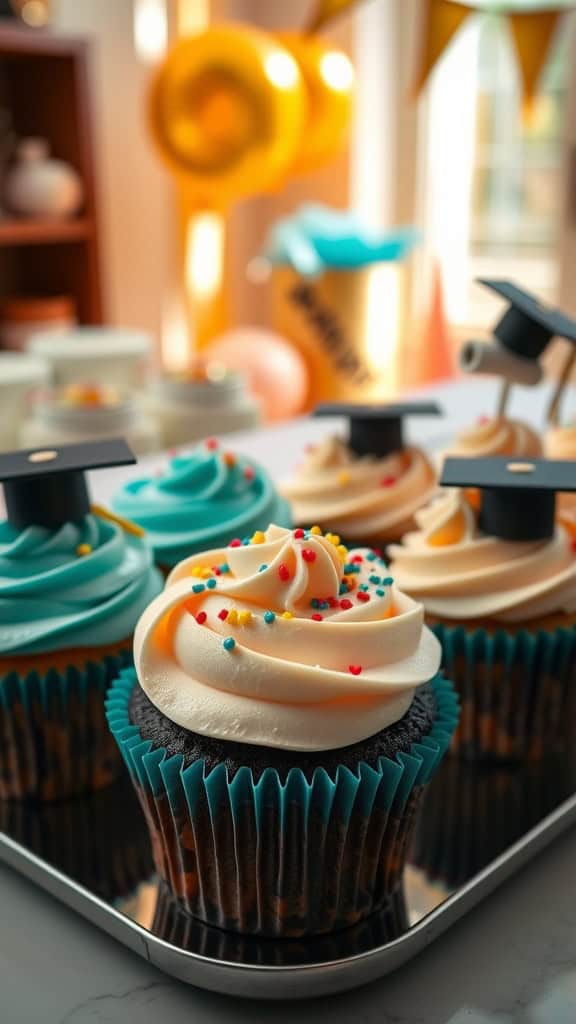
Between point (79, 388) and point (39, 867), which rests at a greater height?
point (79, 388)

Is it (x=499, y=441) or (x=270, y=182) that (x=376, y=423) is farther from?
(x=270, y=182)

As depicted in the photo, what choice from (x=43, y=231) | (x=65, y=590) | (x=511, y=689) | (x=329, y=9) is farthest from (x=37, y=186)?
(x=511, y=689)

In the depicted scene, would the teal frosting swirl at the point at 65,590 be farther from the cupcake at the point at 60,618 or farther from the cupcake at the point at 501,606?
the cupcake at the point at 501,606

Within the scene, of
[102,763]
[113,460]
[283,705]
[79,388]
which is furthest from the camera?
[79,388]

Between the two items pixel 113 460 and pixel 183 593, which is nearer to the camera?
pixel 183 593

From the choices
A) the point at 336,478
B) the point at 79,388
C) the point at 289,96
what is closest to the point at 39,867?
the point at 336,478

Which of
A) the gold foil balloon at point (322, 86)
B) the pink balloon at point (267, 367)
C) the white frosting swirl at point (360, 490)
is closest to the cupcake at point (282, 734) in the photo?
the white frosting swirl at point (360, 490)

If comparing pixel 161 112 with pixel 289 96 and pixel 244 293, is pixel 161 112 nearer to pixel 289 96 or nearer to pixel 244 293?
pixel 289 96
